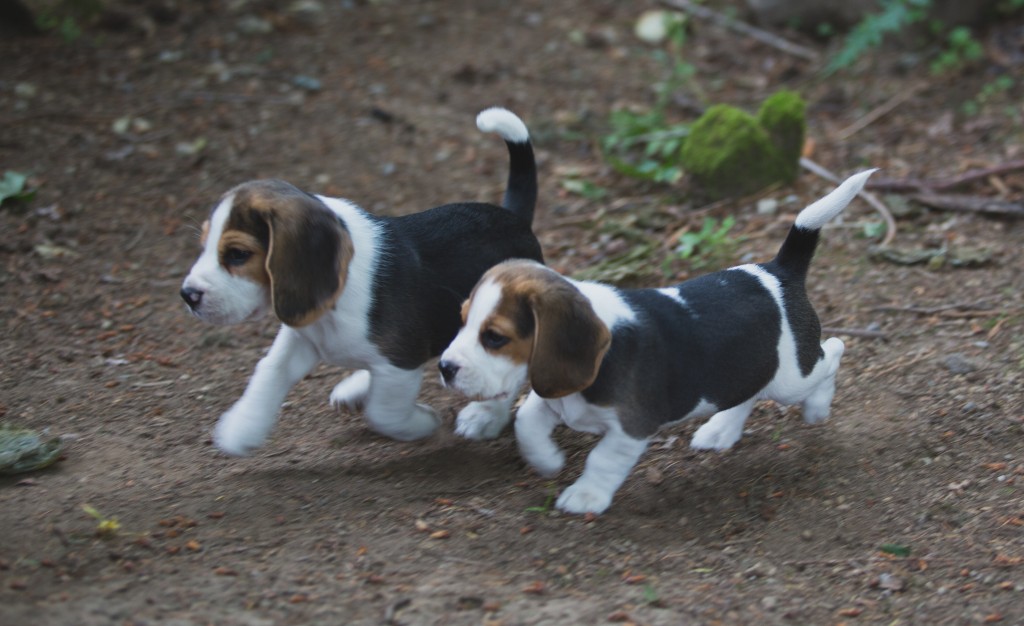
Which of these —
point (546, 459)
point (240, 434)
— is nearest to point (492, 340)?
point (546, 459)

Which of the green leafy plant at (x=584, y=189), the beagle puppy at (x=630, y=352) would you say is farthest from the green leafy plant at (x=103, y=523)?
the green leafy plant at (x=584, y=189)

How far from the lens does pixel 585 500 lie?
4.75 m

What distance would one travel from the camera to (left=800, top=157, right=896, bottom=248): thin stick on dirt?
24.2 feet

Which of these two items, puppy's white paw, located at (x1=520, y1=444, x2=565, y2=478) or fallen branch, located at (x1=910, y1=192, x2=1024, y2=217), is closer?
puppy's white paw, located at (x1=520, y1=444, x2=565, y2=478)

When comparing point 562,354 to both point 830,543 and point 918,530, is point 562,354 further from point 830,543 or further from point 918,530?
point 918,530

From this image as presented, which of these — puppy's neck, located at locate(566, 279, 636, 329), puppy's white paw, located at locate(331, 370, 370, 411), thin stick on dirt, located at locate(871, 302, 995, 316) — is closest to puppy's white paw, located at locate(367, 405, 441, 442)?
puppy's white paw, located at locate(331, 370, 370, 411)

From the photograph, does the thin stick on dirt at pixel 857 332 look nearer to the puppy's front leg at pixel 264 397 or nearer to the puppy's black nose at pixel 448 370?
the puppy's black nose at pixel 448 370

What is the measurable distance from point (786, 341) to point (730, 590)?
1.24m

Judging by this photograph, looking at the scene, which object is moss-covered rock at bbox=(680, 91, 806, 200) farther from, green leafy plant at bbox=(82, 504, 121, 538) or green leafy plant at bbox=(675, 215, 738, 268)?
green leafy plant at bbox=(82, 504, 121, 538)

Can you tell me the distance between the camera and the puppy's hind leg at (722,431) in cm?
540

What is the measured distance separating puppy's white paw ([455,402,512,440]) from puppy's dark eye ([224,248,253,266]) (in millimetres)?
1408

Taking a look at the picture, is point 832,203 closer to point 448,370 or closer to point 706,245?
point 448,370

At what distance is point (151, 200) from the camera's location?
8.10m

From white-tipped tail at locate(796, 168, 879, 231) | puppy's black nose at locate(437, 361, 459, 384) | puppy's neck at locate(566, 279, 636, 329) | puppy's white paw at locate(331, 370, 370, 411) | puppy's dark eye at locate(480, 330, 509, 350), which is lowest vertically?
puppy's white paw at locate(331, 370, 370, 411)
